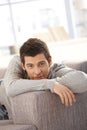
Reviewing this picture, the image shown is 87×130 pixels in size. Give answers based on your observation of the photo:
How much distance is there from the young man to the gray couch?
0.05m

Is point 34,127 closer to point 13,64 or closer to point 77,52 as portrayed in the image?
point 13,64

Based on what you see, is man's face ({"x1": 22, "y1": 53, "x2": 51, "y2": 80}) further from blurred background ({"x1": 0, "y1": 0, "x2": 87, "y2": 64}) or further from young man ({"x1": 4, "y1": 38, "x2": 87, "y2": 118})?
blurred background ({"x1": 0, "y1": 0, "x2": 87, "y2": 64})

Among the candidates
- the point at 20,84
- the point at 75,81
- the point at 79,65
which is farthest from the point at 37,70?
the point at 79,65

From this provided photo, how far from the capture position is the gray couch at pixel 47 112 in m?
2.10

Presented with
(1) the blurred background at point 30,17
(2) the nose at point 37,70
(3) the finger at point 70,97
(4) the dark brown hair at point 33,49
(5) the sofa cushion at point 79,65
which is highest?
(4) the dark brown hair at point 33,49

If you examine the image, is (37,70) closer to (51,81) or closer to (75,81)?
(51,81)

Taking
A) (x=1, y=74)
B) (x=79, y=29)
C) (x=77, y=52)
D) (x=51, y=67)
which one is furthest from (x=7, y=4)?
(x=51, y=67)

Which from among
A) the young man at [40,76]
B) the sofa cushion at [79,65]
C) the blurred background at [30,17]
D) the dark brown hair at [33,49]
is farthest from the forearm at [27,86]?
the blurred background at [30,17]

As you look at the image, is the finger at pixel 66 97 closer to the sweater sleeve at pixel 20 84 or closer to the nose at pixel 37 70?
the sweater sleeve at pixel 20 84

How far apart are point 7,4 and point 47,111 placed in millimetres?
5851

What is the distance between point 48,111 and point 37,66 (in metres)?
0.27

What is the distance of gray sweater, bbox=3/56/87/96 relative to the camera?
6.91ft

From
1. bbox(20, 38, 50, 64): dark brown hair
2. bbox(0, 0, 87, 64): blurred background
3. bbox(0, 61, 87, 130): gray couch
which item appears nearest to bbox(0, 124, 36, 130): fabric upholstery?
bbox(0, 61, 87, 130): gray couch

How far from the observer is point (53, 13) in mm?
7793
